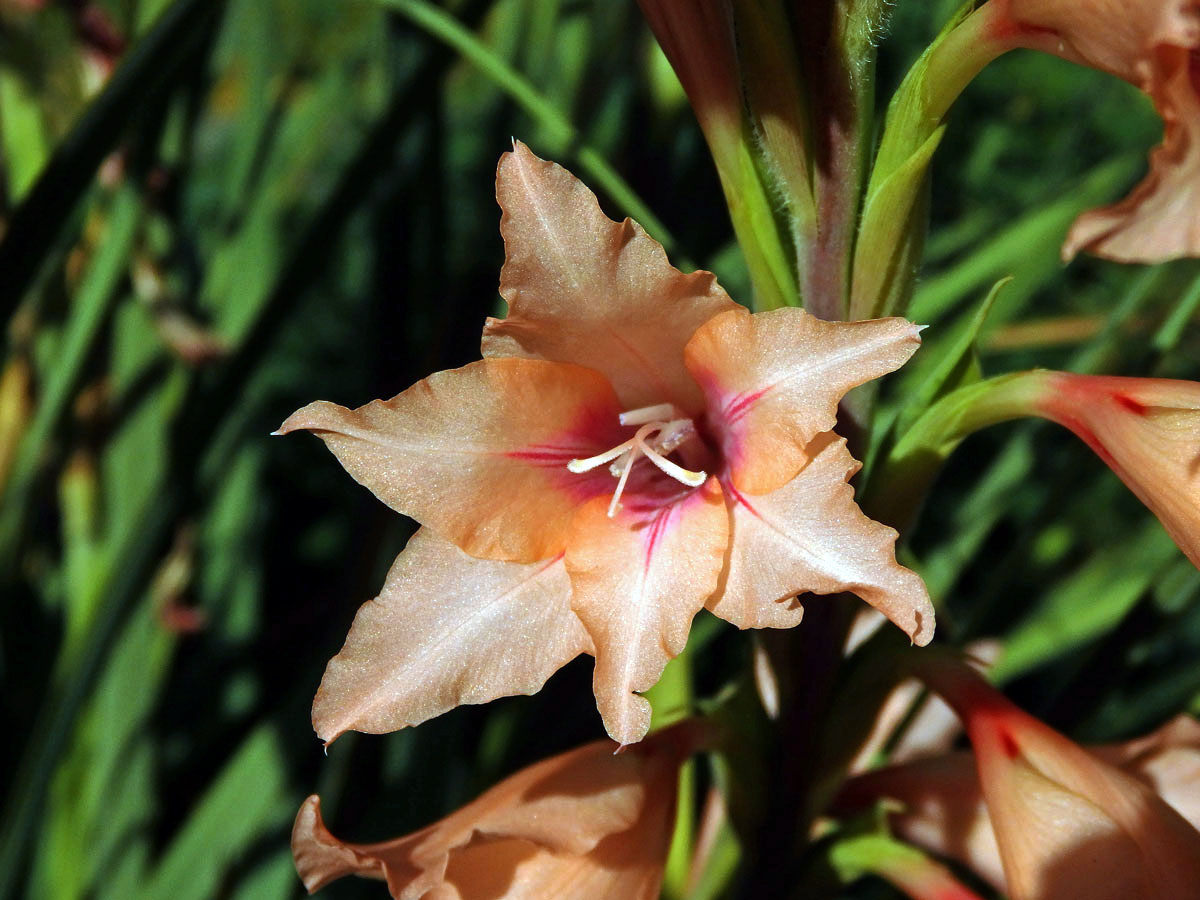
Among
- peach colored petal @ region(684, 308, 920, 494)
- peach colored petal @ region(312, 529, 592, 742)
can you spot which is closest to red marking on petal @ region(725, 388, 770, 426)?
peach colored petal @ region(684, 308, 920, 494)

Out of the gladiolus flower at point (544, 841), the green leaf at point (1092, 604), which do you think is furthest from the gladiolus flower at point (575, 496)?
the green leaf at point (1092, 604)

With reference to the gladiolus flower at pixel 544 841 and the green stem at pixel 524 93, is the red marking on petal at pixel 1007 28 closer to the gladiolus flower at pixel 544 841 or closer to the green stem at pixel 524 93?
the green stem at pixel 524 93

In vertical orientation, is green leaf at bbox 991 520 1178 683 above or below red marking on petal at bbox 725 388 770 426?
below

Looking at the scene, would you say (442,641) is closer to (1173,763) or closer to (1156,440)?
(1156,440)

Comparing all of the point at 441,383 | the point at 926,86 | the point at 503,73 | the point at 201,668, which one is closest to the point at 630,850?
the point at 441,383

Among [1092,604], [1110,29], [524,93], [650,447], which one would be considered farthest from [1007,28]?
→ [1092,604]

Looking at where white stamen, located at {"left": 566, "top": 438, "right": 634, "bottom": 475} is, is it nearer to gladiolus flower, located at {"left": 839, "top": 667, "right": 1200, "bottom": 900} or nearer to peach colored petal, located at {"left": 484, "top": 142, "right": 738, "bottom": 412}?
peach colored petal, located at {"left": 484, "top": 142, "right": 738, "bottom": 412}
